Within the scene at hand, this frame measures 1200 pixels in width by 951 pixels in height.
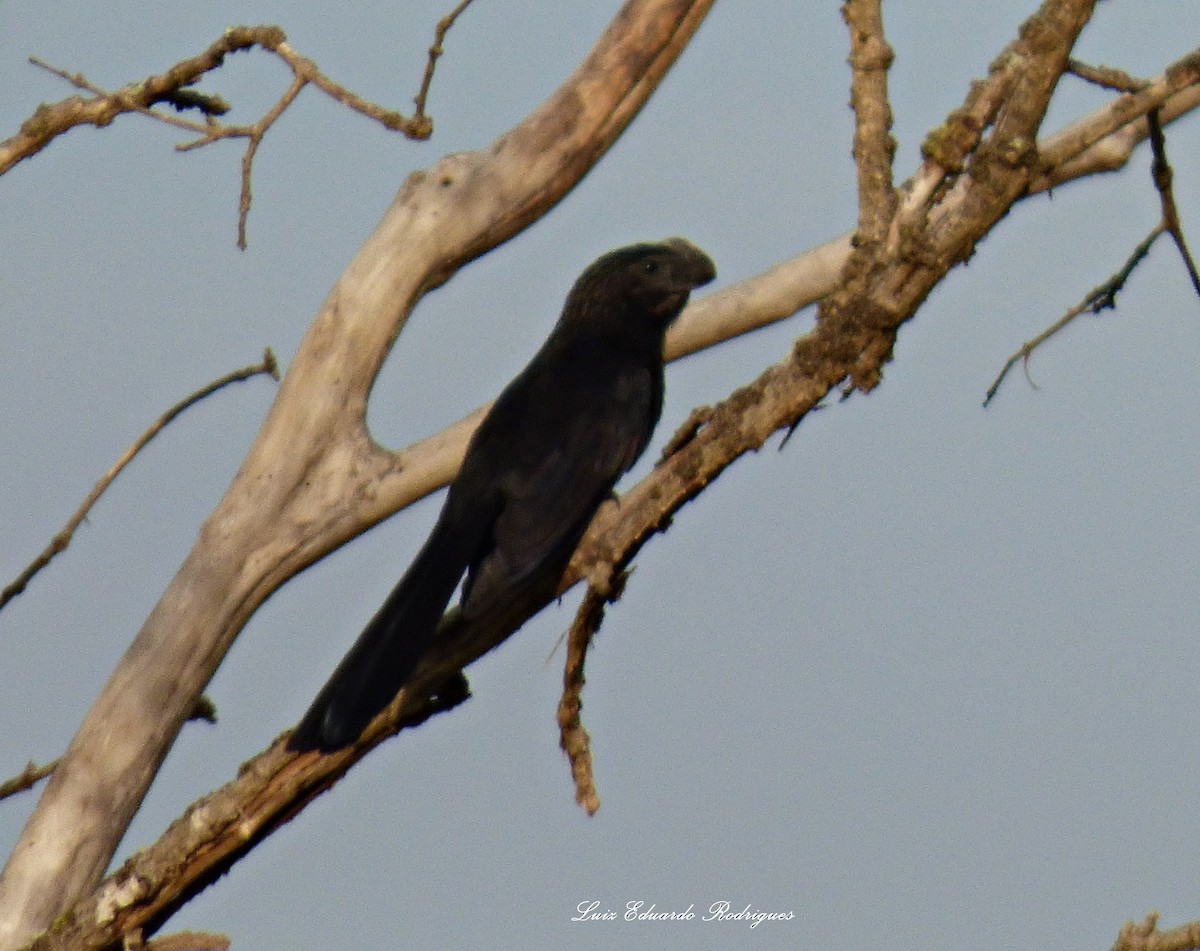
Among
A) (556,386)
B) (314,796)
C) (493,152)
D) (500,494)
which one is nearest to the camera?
(314,796)

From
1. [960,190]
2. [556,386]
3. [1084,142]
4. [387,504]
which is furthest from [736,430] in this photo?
[387,504]

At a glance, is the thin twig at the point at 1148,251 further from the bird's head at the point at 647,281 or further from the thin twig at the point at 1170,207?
the bird's head at the point at 647,281

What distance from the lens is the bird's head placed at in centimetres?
508

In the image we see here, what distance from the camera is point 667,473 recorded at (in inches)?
146

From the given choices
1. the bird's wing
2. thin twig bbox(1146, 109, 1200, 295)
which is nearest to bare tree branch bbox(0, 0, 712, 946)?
the bird's wing

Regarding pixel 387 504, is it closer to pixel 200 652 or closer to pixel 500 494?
pixel 200 652

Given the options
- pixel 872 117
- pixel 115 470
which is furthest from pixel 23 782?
pixel 872 117

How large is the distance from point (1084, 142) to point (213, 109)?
3433mm

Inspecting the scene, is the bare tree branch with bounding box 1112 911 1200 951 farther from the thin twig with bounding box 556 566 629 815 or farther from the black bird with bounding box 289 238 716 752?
the black bird with bounding box 289 238 716 752

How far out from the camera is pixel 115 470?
6.04 meters

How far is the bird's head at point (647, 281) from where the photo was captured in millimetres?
5078

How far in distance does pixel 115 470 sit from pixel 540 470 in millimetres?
2385

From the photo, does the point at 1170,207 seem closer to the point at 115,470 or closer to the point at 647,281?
the point at 647,281

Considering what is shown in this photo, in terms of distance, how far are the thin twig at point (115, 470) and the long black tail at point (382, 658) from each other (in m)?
Answer: 2.16
